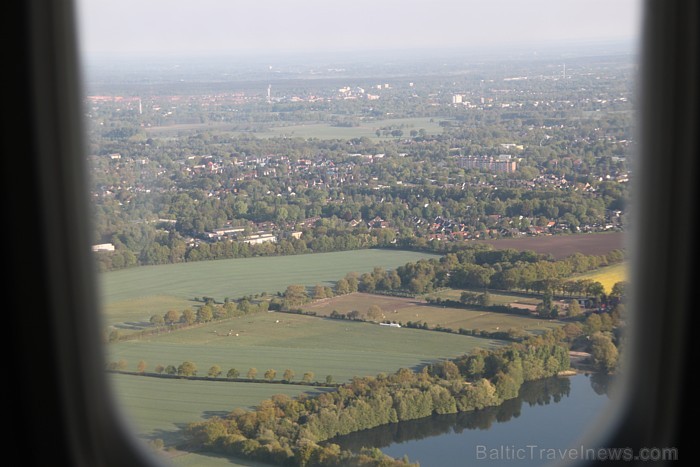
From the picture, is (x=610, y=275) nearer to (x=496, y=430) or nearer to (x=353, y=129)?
(x=496, y=430)

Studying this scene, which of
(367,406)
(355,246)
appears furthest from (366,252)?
(367,406)

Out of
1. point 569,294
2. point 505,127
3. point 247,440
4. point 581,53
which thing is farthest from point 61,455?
point 505,127

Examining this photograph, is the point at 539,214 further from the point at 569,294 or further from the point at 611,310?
the point at 611,310

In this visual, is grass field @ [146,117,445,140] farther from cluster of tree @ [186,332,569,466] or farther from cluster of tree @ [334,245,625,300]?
cluster of tree @ [186,332,569,466]

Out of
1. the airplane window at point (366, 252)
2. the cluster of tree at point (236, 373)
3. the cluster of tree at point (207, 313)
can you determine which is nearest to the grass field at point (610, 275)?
the airplane window at point (366, 252)

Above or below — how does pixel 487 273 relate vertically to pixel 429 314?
above
